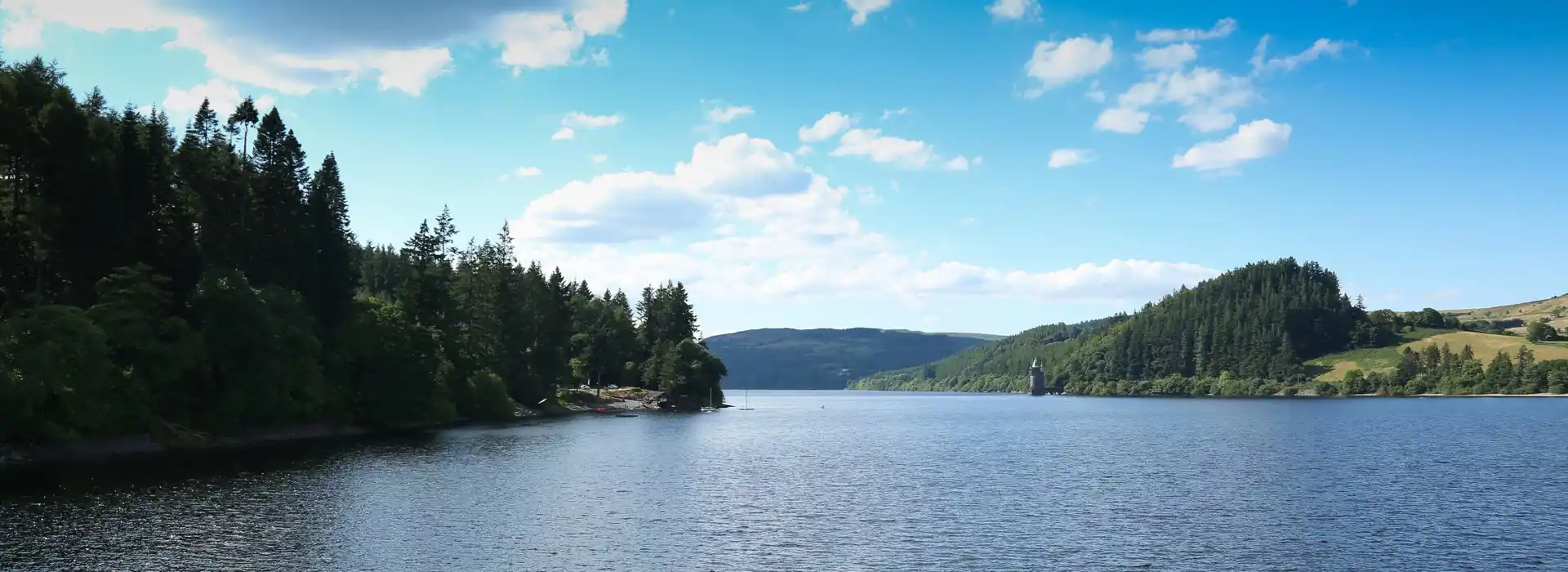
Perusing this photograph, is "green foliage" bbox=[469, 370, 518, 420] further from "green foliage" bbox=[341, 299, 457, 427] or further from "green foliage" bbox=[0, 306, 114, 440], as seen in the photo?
"green foliage" bbox=[0, 306, 114, 440]

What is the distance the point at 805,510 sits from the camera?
61125mm

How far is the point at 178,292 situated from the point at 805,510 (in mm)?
76100

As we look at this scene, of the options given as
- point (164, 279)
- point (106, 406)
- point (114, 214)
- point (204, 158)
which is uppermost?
point (204, 158)

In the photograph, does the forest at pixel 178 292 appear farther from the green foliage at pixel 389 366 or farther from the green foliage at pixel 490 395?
the green foliage at pixel 490 395

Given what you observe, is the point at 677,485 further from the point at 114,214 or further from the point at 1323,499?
the point at 114,214

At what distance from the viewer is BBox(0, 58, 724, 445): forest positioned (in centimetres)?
8238

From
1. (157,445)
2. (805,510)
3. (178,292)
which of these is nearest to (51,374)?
(157,445)

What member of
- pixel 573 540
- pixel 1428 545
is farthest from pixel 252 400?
pixel 1428 545

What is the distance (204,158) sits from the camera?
11156 cm

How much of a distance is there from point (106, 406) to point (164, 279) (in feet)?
45.9

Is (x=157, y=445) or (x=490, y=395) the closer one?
(x=157, y=445)

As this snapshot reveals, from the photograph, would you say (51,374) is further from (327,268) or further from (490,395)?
(490,395)

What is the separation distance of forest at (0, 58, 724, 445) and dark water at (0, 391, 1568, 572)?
10.6 meters

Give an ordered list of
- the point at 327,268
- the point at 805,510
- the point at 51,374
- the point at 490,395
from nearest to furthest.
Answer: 1. the point at 805,510
2. the point at 51,374
3. the point at 327,268
4. the point at 490,395
